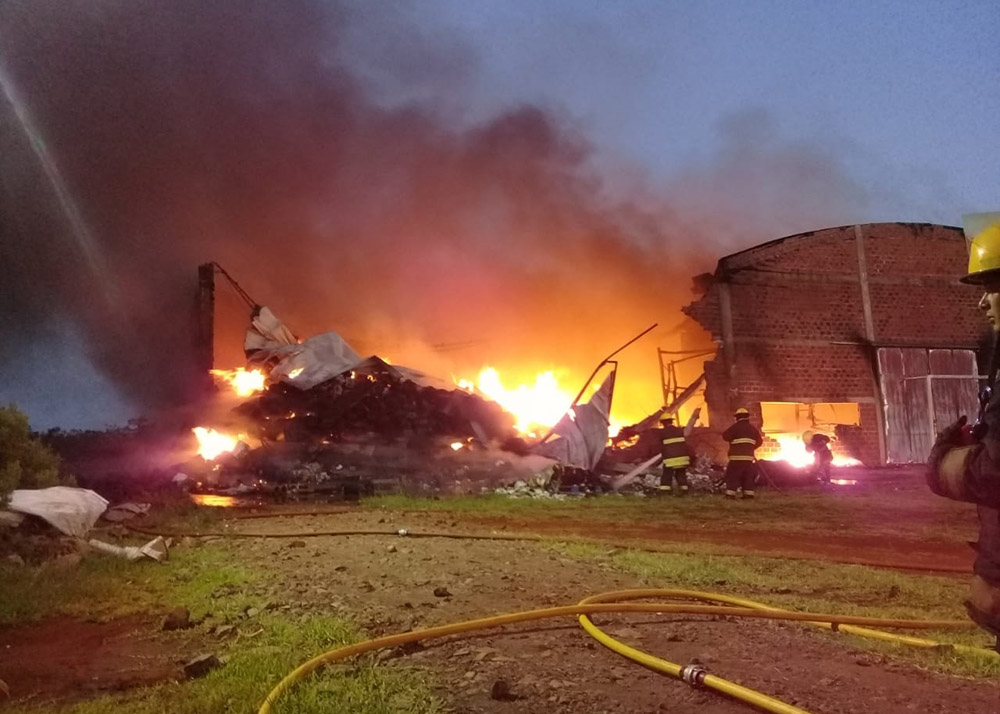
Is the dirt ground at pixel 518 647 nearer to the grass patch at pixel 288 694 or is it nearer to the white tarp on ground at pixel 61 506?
the grass patch at pixel 288 694

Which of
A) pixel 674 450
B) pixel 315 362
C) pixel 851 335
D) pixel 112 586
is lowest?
pixel 112 586

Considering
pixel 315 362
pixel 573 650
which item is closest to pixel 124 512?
pixel 315 362

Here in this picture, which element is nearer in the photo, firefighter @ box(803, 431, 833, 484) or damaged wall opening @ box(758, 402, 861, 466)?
firefighter @ box(803, 431, 833, 484)

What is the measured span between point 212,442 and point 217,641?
10309 millimetres

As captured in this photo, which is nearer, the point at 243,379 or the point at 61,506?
the point at 61,506

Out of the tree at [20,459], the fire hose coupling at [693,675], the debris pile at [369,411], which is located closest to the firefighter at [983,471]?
the fire hose coupling at [693,675]

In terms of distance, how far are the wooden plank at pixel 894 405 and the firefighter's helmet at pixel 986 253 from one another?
15334 mm

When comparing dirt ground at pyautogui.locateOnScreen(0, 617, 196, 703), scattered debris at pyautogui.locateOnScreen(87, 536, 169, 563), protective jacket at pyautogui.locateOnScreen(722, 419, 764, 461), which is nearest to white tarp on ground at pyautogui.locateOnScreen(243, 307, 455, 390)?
protective jacket at pyautogui.locateOnScreen(722, 419, 764, 461)

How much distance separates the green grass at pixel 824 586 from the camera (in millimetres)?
3595

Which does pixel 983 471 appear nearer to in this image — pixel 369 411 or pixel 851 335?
pixel 369 411

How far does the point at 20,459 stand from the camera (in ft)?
22.5

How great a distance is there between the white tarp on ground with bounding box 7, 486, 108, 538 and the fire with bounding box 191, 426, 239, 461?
19.6ft

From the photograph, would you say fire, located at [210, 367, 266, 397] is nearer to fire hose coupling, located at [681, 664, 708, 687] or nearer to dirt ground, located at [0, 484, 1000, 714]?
dirt ground, located at [0, 484, 1000, 714]

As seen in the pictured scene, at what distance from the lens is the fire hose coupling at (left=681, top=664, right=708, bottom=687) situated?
8.85ft
